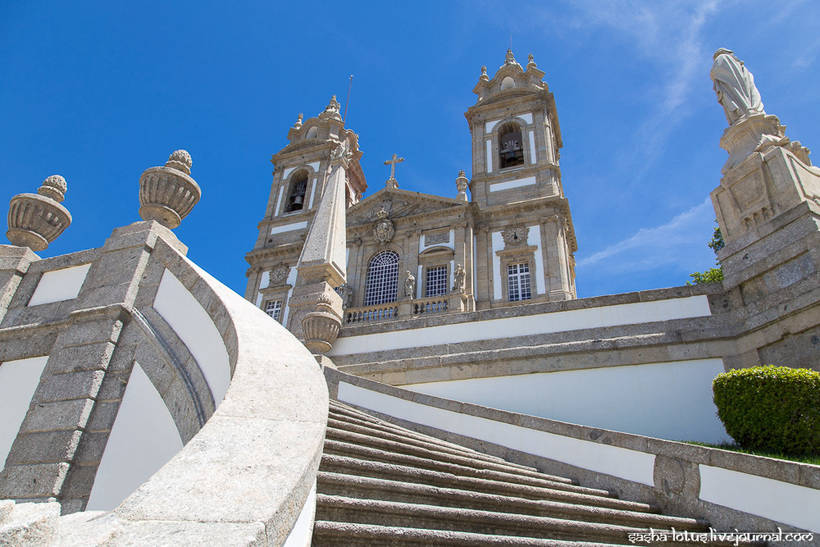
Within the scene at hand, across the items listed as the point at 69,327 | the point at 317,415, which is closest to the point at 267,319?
the point at 317,415

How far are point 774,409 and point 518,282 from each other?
1553 cm

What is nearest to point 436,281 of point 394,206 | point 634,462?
point 394,206

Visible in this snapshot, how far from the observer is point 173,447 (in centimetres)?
416

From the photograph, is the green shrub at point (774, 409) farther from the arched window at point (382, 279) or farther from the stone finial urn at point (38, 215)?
the arched window at point (382, 279)

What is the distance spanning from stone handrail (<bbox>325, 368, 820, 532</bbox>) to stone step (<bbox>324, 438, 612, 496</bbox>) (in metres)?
0.35

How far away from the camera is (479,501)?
147 inches

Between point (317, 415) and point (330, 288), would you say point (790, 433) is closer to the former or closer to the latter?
point (317, 415)

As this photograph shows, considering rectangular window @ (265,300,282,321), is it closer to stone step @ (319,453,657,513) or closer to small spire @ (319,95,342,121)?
small spire @ (319,95,342,121)

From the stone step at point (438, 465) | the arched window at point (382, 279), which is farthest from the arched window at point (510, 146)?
the stone step at point (438, 465)

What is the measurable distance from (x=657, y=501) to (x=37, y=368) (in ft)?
20.5

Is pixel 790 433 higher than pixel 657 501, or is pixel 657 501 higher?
pixel 790 433

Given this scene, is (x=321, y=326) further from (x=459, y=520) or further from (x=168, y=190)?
(x=459, y=520)

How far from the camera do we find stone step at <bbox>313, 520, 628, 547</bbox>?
9.08ft

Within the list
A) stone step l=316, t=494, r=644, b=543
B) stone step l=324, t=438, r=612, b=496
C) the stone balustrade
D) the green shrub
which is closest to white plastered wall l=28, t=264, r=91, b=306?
stone step l=324, t=438, r=612, b=496
